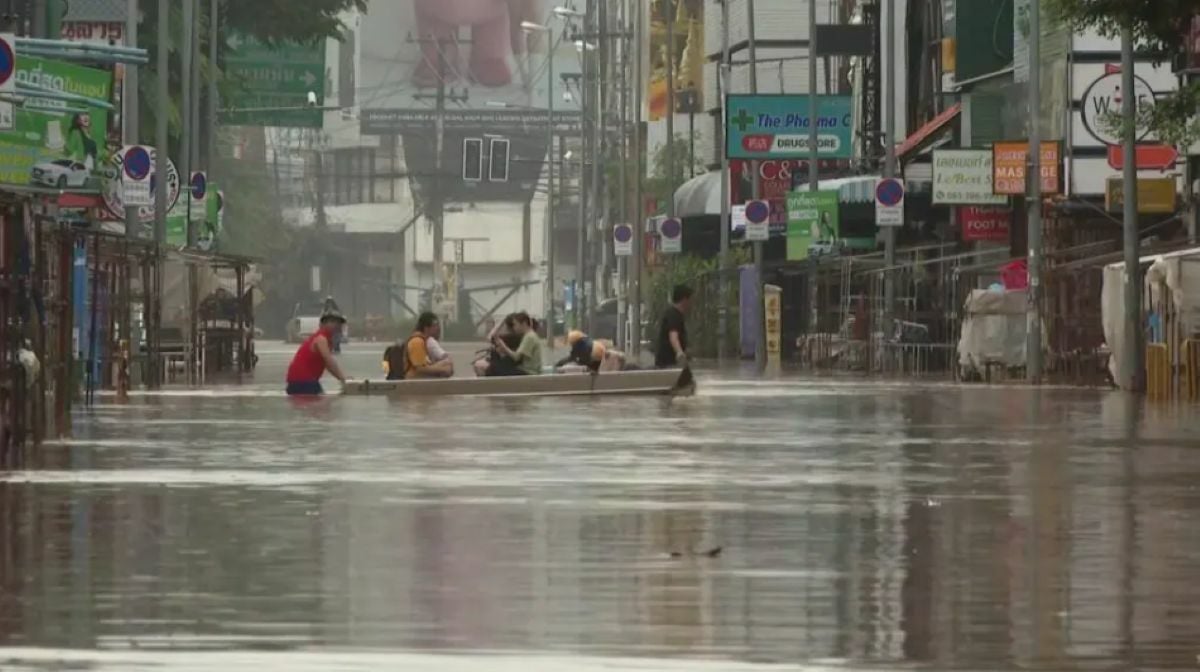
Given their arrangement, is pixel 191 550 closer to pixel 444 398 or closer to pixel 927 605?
pixel 927 605

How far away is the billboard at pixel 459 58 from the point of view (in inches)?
6166

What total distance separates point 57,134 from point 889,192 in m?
23.4

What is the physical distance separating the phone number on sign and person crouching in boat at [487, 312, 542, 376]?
13.3 m

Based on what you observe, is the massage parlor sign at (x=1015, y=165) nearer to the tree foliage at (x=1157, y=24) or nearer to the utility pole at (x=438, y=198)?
the tree foliage at (x=1157, y=24)

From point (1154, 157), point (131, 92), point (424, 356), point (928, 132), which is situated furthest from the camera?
point (928, 132)

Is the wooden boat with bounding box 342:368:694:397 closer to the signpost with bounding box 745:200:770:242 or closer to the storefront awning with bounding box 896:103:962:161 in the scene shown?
the storefront awning with bounding box 896:103:962:161

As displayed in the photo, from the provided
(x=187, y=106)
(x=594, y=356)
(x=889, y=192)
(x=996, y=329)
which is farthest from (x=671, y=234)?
(x=594, y=356)

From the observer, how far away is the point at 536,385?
41.1 meters

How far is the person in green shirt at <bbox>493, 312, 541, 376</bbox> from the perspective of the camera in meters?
42.9

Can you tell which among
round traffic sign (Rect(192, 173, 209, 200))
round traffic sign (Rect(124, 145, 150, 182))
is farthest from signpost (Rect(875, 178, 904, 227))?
round traffic sign (Rect(124, 145, 150, 182))

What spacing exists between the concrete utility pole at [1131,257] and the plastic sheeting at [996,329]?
792 centimetres

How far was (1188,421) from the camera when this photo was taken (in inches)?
1293

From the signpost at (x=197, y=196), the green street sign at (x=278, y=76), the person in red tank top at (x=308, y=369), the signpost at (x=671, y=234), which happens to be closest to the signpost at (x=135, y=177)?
the person in red tank top at (x=308, y=369)

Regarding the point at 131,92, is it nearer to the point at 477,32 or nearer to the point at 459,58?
the point at 459,58
